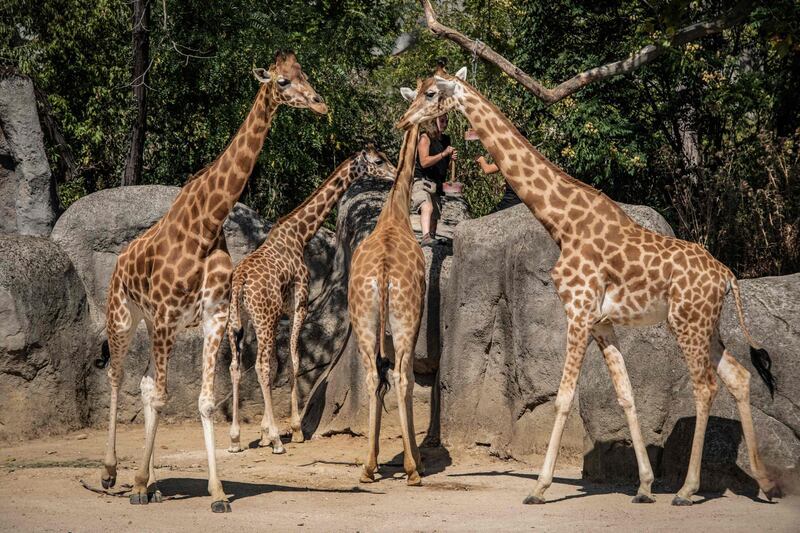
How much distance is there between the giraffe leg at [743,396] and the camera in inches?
297

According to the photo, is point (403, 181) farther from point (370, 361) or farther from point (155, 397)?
point (155, 397)

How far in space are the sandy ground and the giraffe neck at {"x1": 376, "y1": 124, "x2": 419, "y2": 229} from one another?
2.25 m

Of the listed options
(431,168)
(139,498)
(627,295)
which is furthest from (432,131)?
(139,498)

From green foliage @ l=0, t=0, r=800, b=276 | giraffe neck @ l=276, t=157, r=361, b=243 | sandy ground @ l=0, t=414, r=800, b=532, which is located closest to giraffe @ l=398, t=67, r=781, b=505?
sandy ground @ l=0, t=414, r=800, b=532

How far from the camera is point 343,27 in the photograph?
17.3 metres

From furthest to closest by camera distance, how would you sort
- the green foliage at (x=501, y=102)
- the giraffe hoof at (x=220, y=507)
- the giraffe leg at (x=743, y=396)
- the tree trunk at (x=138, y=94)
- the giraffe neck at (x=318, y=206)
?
the tree trunk at (x=138, y=94)
the green foliage at (x=501, y=102)
the giraffe neck at (x=318, y=206)
the giraffe leg at (x=743, y=396)
the giraffe hoof at (x=220, y=507)

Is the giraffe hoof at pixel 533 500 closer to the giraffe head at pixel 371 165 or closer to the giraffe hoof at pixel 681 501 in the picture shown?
the giraffe hoof at pixel 681 501

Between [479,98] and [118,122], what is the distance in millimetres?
9291

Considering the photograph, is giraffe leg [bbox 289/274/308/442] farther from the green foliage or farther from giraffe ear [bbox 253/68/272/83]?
the green foliage

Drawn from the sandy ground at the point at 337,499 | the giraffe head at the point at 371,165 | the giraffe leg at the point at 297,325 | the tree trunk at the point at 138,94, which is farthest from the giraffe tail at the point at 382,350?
the tree trunk at the point at 138,94

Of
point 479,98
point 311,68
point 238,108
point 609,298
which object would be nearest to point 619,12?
point 311,68

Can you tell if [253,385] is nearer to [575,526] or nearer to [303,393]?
[303,393]

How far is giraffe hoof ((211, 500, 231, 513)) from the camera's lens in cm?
745

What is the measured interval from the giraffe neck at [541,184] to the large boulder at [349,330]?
2.39 m
